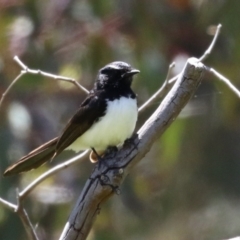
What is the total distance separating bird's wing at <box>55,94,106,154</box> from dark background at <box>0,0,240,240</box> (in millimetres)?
1897

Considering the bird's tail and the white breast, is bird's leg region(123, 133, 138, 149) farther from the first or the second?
the bird's tail

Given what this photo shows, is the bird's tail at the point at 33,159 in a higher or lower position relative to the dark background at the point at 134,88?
lower

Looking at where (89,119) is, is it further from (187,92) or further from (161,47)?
(161,47)

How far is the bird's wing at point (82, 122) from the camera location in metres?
4.17

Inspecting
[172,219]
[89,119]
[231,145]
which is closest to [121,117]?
[89,119]

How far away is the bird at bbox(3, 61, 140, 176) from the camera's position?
4.03m

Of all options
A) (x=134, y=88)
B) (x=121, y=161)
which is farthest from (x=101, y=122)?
(x=134, y=88)

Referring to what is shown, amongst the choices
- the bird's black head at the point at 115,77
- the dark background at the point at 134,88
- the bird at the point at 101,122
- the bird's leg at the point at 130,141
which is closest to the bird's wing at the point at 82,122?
the bird at the point at 101,122

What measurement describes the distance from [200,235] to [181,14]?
7.48ft

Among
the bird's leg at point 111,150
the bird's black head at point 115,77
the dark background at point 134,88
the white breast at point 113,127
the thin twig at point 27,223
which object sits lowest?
the thin twig at point 27,223

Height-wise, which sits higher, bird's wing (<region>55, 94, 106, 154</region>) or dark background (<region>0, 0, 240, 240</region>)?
dark background (<region>0, 0, 240, 240</region>)

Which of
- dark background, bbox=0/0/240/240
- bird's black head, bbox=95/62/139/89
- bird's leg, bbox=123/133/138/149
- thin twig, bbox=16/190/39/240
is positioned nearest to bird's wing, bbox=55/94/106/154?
bird's black head, bbox=95/62/139/89

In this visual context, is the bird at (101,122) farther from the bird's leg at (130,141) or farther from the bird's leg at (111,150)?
the bird's leg at (130,141)

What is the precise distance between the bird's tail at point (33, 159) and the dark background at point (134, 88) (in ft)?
5.64
